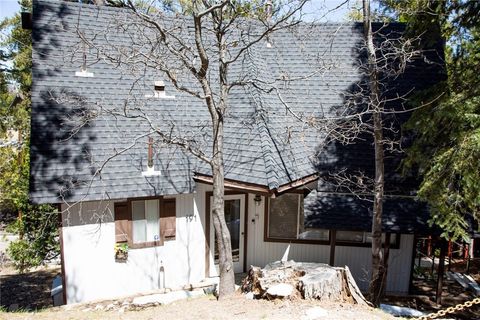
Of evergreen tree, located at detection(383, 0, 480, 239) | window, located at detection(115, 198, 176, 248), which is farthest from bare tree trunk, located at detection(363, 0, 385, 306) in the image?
window, located at detection(115, 198, 176, 248)

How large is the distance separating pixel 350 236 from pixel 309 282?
3.81 metres

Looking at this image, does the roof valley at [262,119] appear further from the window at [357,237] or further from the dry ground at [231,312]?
the window at [357,237]

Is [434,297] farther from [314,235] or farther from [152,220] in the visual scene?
[152,220]

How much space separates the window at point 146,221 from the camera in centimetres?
948

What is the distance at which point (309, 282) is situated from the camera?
23.0 ft

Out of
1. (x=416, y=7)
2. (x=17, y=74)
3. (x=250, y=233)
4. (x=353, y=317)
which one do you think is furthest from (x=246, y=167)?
(x=17, y=74)

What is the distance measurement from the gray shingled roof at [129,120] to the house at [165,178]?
32 millimetres

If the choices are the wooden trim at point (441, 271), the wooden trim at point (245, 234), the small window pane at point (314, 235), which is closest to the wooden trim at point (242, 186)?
the wooden trim at point (245, 234)

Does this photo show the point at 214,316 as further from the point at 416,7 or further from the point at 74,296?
the point at 416,7

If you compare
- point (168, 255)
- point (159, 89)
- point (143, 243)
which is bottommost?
point (168, 255)

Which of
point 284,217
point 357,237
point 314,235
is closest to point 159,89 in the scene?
point 284,217

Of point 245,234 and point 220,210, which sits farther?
point 245,234

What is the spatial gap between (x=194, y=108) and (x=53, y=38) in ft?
14.2

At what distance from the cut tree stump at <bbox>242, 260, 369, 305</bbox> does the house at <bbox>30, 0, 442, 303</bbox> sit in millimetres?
1791
